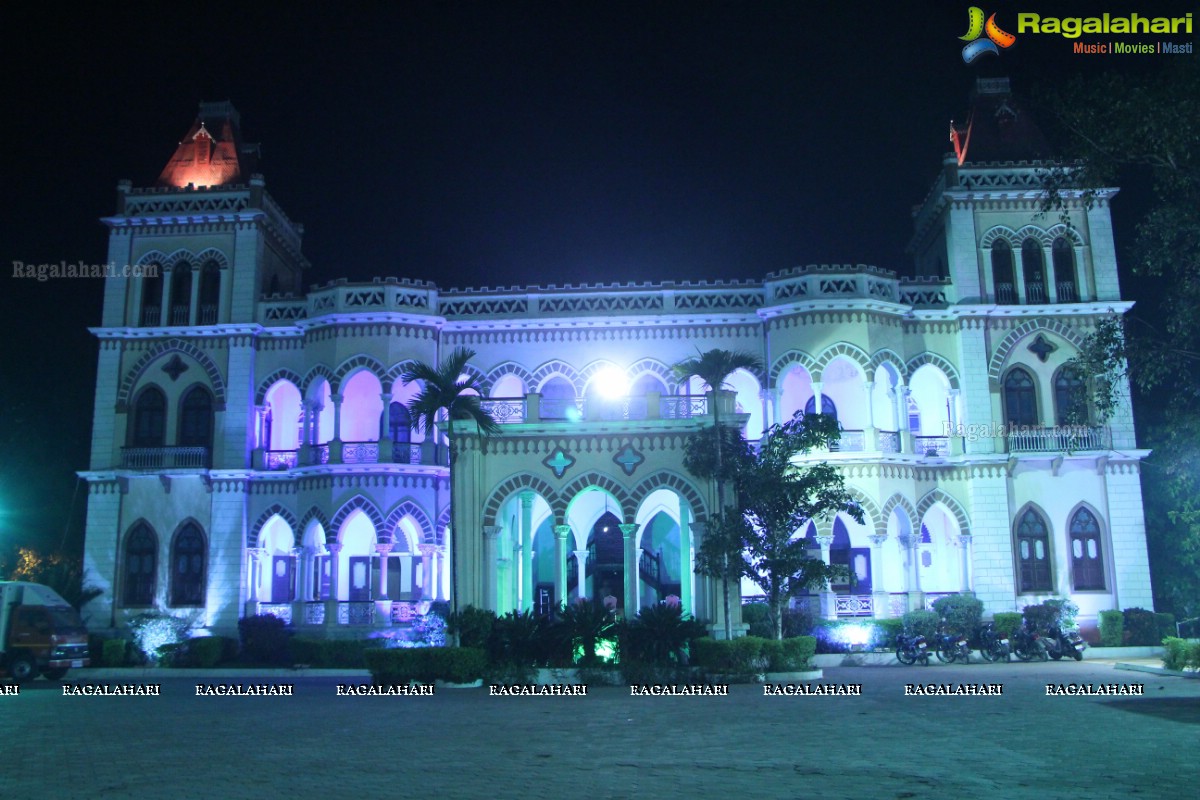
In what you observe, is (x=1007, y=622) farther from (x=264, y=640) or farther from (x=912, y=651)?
(x=264, y=640)

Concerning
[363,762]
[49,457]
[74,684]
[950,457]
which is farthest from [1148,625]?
[49,457]

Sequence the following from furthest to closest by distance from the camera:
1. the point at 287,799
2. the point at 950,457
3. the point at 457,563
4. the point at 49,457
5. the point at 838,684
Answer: the point at 49,457
the point at 950,457
the point at 457,563
the point at 838,684
the point at 287,799

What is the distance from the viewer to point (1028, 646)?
27.1m

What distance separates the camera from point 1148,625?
29.8 metres

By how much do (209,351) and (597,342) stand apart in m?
12.1

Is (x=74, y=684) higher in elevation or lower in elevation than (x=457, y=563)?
lower

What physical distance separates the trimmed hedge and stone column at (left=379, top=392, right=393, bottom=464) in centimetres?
1066

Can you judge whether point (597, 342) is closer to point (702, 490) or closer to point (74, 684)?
point (702, 490)

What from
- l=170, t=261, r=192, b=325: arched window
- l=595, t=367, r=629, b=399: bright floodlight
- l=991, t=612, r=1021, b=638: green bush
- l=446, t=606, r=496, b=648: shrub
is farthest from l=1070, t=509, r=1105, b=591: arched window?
l=170, t=261, r=192, b=325: arched window

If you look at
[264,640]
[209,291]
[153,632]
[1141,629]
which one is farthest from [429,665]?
[1141,629]

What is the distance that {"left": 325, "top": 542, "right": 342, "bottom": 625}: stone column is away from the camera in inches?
1218

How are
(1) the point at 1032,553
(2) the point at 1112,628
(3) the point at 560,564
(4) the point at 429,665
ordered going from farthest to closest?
(1) the point at 1032,553 → (2) the point at 1112,628 → (3) the point at 560,564 → (4) the point at 429,665

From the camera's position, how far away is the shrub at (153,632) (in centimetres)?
3009

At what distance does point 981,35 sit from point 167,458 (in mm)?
28377
